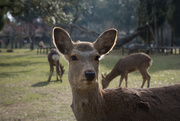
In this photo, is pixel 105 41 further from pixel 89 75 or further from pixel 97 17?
pixel 97 17

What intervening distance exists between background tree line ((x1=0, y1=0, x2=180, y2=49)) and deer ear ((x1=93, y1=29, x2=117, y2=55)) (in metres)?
6.89

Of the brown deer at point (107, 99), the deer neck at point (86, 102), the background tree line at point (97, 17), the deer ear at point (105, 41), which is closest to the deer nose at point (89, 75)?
the brown deer at point (107, 99)

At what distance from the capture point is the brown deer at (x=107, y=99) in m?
3.09

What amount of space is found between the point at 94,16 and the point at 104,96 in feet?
185

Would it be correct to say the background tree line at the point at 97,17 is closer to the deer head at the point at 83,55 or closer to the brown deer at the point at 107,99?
the deer head at the point at 83,55

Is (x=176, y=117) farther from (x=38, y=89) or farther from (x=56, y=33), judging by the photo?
(x=38, y=89)

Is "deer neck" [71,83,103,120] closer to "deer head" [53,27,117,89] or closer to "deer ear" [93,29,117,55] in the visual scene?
"deer head" [53,27,117,89]

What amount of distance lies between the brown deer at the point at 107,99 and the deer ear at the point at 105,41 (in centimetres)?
13

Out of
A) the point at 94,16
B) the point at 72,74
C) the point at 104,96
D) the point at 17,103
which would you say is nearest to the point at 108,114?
the point at 104,96

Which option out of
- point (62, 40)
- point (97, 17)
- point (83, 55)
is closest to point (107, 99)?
point (83, 55)

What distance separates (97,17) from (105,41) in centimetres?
5550

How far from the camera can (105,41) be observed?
3670 mm

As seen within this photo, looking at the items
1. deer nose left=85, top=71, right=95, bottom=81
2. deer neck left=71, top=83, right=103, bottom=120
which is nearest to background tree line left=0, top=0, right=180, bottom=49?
deer neck left=71, top=83, right=103, bottom=120

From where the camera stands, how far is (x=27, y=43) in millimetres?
65312
